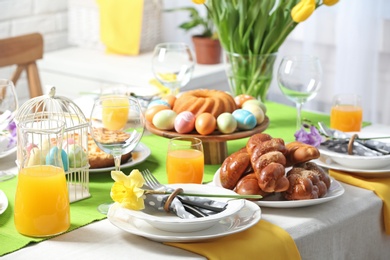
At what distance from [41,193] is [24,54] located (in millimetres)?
1305

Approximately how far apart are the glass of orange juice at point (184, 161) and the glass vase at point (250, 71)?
631mm

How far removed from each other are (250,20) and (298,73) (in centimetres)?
26

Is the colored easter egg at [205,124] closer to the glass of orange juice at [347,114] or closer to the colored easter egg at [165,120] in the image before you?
the colored easter egg at [165,120]

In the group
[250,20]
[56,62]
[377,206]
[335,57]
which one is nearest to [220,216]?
[377,206]

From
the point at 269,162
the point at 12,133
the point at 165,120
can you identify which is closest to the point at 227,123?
the point at 165,120

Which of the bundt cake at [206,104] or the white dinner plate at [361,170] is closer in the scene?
the white dinner plate at [361,170]

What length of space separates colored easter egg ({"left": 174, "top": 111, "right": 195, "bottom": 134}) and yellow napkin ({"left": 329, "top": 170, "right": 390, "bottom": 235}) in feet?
1.12

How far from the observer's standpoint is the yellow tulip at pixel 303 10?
1980 millimetres

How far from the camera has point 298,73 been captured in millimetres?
1979

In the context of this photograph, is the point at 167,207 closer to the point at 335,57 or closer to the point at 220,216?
the point at 220,216

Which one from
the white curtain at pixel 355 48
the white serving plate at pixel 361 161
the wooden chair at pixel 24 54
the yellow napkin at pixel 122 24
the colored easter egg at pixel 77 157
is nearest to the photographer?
the colored easter egg at pixel 77 157

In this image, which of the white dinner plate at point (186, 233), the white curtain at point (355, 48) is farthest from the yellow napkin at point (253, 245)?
the white curtain at point (355, 48)

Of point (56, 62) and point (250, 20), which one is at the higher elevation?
point (250, 20)

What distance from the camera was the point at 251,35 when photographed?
218 centimetres
